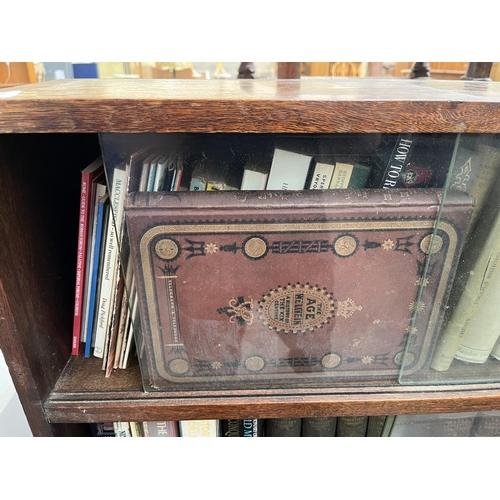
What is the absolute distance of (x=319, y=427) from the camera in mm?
664

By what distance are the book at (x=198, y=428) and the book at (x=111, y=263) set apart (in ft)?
0.55

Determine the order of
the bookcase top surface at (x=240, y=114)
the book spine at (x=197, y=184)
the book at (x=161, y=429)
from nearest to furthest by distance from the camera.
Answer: the bookcase top surface at (x=240, y=114) < the book spine at (x=197, y=184) < the book at (x=161, y=429)

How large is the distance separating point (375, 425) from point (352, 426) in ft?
0.12

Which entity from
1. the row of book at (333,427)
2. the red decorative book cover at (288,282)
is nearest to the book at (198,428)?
the row of book at (333,427)

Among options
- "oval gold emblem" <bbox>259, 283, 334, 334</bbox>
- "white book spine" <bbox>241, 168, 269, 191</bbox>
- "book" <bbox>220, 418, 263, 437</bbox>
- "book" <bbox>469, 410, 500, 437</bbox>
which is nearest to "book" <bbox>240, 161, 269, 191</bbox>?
"white book spine" <bbox>241, 168, 269, 191</bbox>

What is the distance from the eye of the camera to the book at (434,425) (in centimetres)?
62

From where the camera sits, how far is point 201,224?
1.49ft

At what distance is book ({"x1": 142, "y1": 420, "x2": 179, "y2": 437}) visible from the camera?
62 centimetres

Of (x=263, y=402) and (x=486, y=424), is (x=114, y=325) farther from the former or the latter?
(x=486, y=424)

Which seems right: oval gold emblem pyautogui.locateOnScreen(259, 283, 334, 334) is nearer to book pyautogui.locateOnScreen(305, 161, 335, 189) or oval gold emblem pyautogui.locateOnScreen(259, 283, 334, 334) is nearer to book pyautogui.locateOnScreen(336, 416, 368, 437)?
book pyautogui.locateOnScreen(305, 161, 335, 189)

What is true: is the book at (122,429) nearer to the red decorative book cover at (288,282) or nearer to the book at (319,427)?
the red decorative book cover at (288,282)

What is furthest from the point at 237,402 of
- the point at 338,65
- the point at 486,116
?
the point at 338,65

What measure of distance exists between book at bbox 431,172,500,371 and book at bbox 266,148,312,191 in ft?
0.56

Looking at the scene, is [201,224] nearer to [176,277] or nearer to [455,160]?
[176,277]
